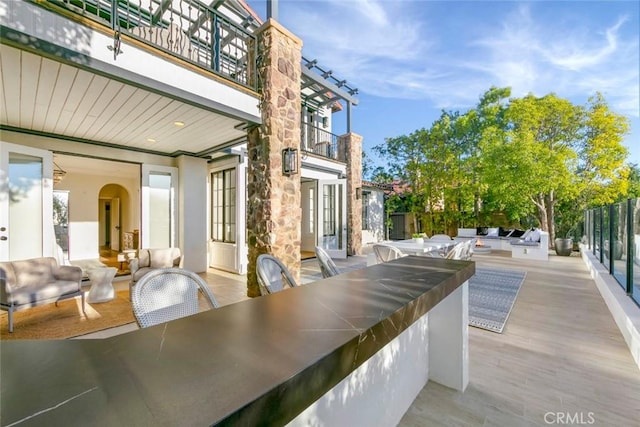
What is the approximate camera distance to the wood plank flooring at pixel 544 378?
1.99 metres

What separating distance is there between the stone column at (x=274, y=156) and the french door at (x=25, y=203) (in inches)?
131

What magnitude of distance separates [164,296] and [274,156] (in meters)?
3.07

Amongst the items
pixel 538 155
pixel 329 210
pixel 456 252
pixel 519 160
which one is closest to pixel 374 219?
pixel 329 210

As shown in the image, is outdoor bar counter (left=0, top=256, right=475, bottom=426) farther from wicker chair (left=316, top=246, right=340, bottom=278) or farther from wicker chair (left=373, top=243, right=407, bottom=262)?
wicker chair (left=373, top=243, right=407, bottom=262)

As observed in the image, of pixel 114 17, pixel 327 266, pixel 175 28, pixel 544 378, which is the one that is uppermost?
pixel 175 28

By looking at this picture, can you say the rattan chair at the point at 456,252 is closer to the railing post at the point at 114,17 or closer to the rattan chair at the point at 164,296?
the rattan chair at the point at 164,296

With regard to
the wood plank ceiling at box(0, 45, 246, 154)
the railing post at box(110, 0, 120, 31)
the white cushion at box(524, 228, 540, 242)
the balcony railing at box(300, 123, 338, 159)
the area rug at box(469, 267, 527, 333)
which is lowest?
the area rug at box(469, 267, 527, 333)

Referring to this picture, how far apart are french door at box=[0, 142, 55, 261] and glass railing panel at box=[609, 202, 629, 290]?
888 centimetres

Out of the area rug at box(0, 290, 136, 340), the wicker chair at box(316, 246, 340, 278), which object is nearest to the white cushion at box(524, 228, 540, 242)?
the wicker chair at box(316, 246, 340, 278)

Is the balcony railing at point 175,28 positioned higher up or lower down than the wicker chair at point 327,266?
higher up

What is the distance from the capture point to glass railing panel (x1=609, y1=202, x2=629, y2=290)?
13.9 feet

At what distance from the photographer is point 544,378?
2.43 m

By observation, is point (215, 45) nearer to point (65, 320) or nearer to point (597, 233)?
point (65, 320)

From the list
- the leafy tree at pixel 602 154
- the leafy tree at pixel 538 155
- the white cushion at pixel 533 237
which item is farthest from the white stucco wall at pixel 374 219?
the leafy tree at pixel 602 154
